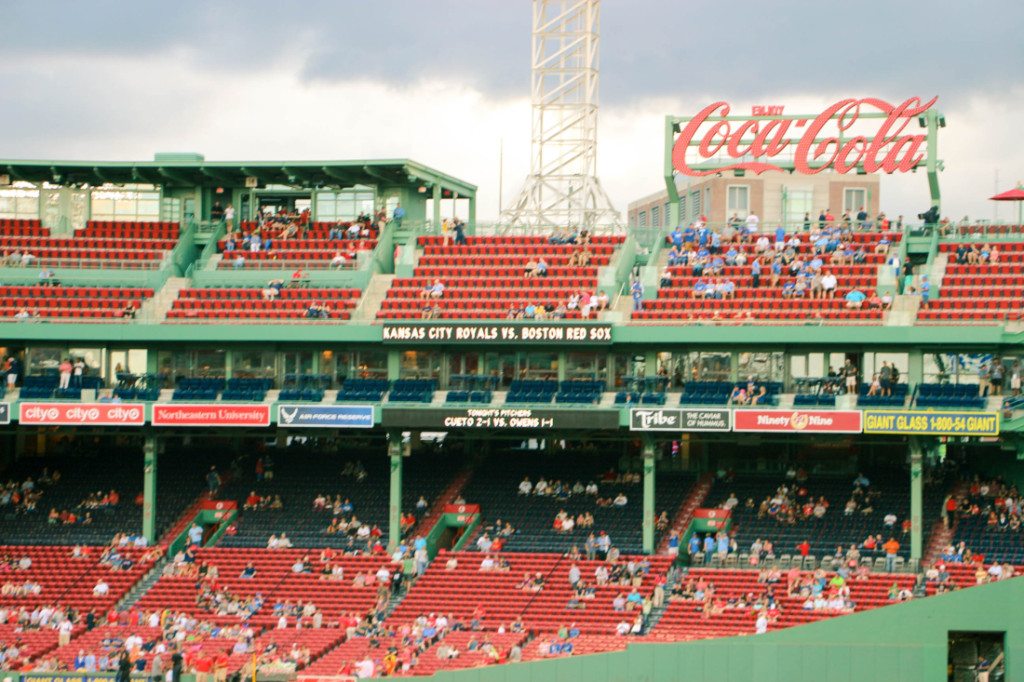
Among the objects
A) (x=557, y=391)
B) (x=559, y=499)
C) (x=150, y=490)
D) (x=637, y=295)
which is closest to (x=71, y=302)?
(x=150, y=490)

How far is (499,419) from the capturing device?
5084 centimetres

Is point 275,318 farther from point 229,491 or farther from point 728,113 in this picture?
point 728,113

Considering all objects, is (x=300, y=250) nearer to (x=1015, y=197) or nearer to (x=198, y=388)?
(x=198, y=388)

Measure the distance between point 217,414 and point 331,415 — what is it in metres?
3.55

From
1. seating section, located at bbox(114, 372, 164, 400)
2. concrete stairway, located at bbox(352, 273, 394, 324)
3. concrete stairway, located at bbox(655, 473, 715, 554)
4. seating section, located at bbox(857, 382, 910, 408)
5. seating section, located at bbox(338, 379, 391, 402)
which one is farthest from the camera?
concrete stairway, located at bbox(352, 273, 394, 324)

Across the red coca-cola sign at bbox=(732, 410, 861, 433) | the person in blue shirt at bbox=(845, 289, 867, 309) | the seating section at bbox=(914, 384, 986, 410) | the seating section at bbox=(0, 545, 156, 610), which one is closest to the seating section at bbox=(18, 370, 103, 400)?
the seating section at bbox=(0, 545, 156, 610)

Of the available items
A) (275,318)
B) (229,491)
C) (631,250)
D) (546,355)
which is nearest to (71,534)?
(229,491)

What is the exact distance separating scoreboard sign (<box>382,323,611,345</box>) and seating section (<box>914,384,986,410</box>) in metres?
9.32

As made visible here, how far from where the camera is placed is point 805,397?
49.7 metres

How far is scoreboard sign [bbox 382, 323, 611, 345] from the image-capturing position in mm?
51531

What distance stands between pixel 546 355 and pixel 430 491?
5734 millimetres

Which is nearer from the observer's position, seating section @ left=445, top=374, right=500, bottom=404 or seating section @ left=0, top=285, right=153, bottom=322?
seating section @ left=445, top=374, right=500, bottom=404

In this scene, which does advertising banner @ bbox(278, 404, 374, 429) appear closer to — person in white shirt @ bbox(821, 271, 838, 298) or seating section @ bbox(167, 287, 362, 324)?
seating section @ bbox(167, 287, 362, 324)

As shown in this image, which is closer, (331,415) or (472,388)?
(331,415)
